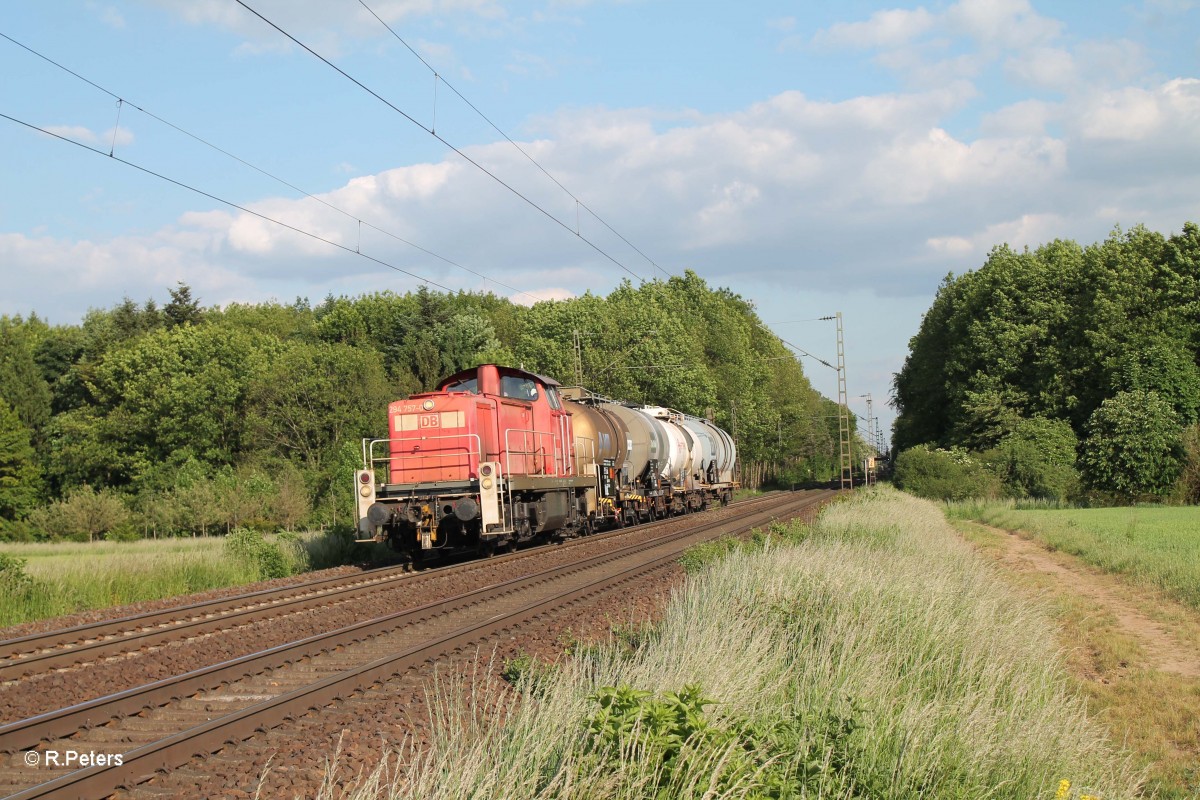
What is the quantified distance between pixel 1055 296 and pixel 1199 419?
1536cm

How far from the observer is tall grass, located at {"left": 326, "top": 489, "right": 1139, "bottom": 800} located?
182 inches

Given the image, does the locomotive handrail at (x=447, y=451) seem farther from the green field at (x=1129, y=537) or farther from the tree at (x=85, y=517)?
the tree at (x=85, y=517)

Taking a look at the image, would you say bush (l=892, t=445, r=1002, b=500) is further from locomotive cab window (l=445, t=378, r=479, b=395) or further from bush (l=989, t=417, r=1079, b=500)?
locomotive cab window (l=445, t=378, r=479, b=395)

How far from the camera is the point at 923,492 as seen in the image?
155ft

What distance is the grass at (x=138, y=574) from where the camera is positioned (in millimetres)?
14359

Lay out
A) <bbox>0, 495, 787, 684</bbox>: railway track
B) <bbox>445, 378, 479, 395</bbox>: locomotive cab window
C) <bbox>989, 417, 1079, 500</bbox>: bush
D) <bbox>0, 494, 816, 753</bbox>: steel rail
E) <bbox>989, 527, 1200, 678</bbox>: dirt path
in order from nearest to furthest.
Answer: <bbox>0, 494, 816, 753</bbox>: steel rail, <bbox>0, 495, 787, 684</bbox>: railway track, <bbox>989, 527, 1200, 678</bbox>: dirt path, <bbox>445, 378, 479, 395</bbox>: locomotive cab window, <bbox>989, 417, 1079, 500</bbox>: bush

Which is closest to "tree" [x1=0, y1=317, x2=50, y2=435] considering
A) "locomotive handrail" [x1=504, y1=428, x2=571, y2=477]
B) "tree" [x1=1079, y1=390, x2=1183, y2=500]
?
"locomotive handrail" [x1=504, y1=428, x2=571, y2=477]

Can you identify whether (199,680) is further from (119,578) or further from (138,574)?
(138,574)

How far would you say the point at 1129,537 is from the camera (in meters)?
23.9

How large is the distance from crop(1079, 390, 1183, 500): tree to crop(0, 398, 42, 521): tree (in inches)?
2309

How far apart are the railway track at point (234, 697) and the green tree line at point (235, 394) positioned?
92.4 feet

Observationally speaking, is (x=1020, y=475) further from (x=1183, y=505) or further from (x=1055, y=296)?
(x=1055, y=296)

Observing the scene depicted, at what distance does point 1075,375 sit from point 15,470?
64.1m

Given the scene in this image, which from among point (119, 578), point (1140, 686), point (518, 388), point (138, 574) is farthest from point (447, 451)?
point (1140, 686)
